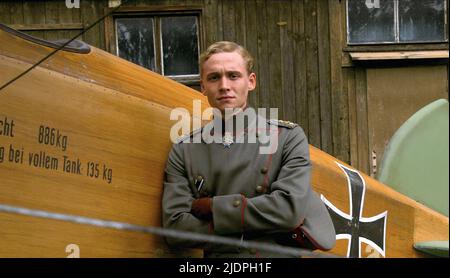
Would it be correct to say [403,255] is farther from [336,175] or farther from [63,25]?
[63,25]

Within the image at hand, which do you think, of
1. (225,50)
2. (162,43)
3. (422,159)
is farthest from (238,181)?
(162,43)

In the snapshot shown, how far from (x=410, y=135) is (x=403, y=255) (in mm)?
610

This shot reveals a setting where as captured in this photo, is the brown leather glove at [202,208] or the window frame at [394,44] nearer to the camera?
the brown leather glove at [202,208]

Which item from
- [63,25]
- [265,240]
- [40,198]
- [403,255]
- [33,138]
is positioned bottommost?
[403,255]

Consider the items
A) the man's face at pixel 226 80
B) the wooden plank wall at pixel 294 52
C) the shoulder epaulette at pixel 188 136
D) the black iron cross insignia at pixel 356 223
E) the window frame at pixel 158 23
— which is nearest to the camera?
the man's face at pixel 226 80

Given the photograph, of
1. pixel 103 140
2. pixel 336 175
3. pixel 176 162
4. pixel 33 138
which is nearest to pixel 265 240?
pixel 176 162

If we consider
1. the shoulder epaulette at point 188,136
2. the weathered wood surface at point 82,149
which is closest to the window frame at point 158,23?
the weathered wood surface at point 82,149

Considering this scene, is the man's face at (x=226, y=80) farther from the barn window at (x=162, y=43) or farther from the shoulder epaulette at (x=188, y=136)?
the barn window at (x=162, y=43)

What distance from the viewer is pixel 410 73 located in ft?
24.5

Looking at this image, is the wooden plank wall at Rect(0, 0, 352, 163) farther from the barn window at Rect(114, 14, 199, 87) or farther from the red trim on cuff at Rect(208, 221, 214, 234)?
the red trim on cuff at Rect(208, 221, 214, 234)

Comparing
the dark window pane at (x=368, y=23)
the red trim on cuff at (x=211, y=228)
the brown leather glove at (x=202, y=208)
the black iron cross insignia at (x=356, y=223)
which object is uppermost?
the dark window pane at (x=368, y=23)

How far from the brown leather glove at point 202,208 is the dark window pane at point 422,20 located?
214 inches

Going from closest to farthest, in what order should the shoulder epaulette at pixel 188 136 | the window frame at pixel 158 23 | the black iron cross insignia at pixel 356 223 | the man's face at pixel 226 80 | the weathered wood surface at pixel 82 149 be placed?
1. the weathered wood surface at pixel 82 149
2. the man's face at pixel 226 80
3. the shoulder epaulette at pixel 188 136
4. the black iron cross insignia at pixel 356 223
5. the window frame at pixel 158 23

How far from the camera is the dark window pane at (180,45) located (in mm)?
7289
